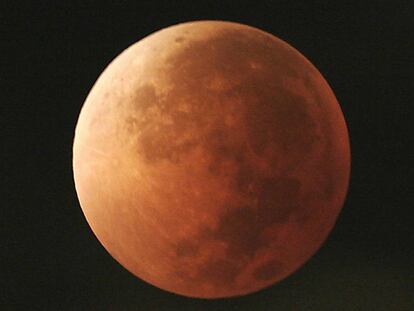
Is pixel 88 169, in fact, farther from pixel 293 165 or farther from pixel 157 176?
pixel 293 165

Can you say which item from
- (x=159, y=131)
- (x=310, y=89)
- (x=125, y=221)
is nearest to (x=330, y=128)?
(x=310, y=89)

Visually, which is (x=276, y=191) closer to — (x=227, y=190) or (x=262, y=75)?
(x=227, y=190)

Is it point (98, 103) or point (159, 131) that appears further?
point (98, 103)

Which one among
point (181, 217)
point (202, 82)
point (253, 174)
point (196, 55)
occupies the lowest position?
point (181, 217)

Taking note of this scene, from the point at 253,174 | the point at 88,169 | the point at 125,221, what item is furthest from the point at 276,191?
the point at 88,169

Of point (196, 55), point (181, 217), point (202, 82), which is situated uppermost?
point (196, 55)

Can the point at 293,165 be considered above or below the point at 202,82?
below
